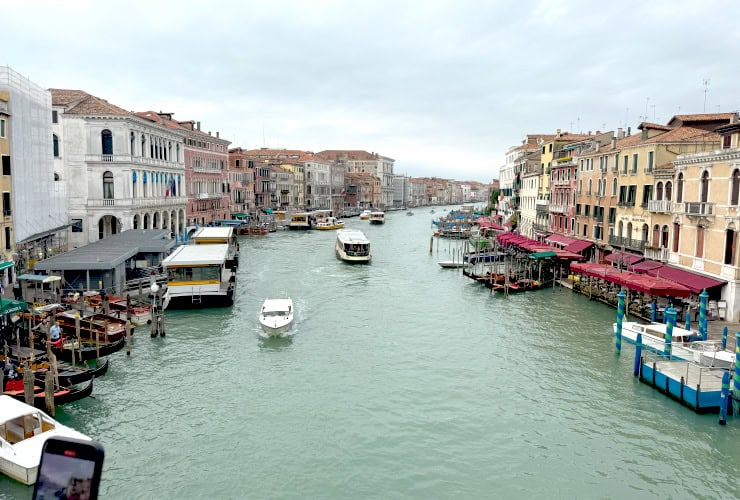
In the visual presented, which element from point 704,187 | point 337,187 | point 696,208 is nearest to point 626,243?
point 696,208

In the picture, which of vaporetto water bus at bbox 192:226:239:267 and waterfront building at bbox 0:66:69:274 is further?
vaporetto water bus at bbox 192:226:239:267

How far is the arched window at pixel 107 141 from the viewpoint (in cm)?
3909

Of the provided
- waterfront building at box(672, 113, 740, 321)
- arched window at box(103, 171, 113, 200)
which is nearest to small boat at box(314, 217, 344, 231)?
arched window at box(103, 171, 113, 200)

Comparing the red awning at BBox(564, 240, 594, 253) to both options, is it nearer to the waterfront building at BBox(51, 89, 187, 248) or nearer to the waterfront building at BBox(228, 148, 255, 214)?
Result: the waterfront building at BBox(51, 89, 187, 248)

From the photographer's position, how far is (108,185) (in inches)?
1561

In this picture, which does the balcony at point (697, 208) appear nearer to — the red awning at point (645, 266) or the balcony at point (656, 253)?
the balcony at point (656, 253)

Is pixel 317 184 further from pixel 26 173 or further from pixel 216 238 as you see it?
pixel 26 173

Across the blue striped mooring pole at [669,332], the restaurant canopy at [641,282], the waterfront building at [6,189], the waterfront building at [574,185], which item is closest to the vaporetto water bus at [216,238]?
the waterfront building at [6,189]

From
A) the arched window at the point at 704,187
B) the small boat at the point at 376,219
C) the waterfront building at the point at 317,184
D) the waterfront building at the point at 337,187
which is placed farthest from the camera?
the waterfront building at the point at 337,187

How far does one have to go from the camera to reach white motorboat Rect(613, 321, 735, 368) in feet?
53.1

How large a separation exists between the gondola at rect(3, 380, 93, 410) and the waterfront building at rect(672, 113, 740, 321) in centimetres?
2219

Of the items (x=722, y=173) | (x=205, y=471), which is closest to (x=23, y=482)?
(x=205, y=471)

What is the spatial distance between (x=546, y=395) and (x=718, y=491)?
535cm

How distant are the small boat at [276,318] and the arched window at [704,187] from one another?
17.9 m
